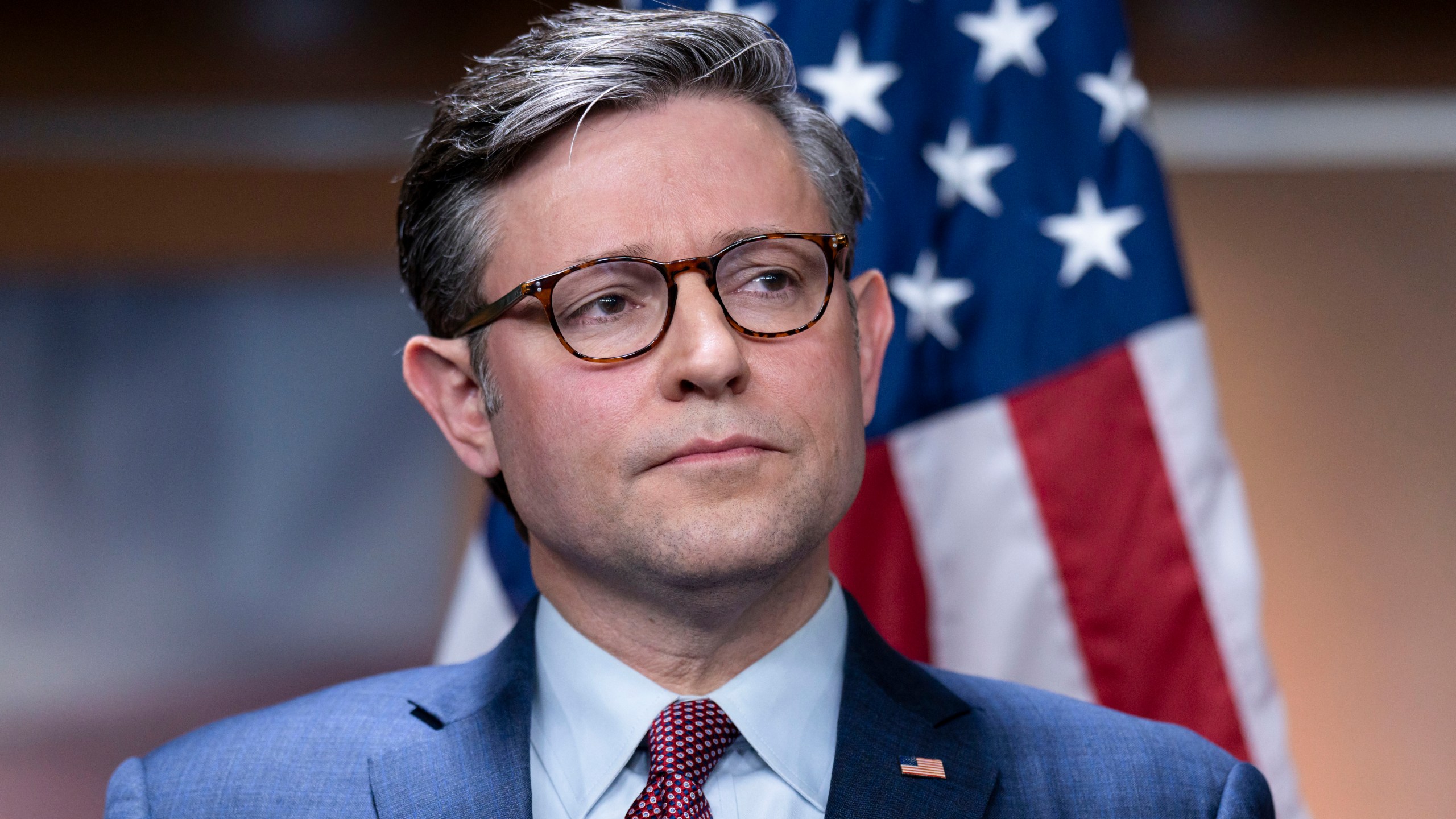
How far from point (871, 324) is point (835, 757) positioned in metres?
0.51

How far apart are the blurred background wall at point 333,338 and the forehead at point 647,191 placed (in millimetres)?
2176

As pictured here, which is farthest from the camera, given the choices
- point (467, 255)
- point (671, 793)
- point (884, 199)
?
point (884, 199)

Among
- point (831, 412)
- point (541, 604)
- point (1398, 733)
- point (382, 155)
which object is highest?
point (382, 155)

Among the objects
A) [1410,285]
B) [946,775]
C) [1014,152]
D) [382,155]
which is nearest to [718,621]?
[946,775]

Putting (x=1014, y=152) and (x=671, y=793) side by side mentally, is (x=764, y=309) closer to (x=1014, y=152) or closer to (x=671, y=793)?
(x=671, y=793)

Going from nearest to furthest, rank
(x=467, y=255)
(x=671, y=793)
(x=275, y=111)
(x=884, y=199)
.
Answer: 1. (x=671, y=793)
2. (x=467, y=255)
3. (x=884, y=199)
4. (x=275, y=111)

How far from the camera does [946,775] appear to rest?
4.20ft

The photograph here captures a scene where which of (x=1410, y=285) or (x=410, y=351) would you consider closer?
(x=410, y=351)

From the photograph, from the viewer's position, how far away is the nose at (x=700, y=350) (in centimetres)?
116

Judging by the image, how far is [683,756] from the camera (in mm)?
1213

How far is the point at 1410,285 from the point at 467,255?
2829 mm

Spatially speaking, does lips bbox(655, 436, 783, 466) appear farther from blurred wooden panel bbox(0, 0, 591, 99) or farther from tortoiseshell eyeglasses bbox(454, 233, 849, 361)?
blurred wooden panel bbox(0, 0, 591, 99)

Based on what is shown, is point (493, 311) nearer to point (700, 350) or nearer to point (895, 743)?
point (700, 350)

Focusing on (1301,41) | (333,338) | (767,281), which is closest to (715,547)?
(767,281)
